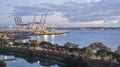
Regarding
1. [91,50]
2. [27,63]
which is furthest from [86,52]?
[27,63]

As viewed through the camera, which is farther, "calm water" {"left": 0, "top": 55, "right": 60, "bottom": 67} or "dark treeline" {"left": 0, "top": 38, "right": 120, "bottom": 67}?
"calm water" {"left": 0, "top": 55, "right": 60, "bottom": 67}

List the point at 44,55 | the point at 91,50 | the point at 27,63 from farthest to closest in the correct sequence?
the point at 44,55 → the point at 27,63 → the point at 91,50

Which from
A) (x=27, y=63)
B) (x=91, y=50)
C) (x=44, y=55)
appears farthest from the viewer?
(x=44, y=55)

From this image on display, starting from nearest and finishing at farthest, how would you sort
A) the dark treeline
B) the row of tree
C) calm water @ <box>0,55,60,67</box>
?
the dark treeline < the row of tree < calm water @ <box>0,55,60,67</box>

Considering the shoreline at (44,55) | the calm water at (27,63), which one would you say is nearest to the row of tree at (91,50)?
the shoreline at (44,55)

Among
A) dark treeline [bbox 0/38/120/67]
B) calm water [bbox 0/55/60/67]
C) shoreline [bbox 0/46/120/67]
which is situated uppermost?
dark treeline [bbox 0/38/120/67]

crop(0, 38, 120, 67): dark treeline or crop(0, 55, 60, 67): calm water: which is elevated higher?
crop(0, 38, 120, 67): dark treeline

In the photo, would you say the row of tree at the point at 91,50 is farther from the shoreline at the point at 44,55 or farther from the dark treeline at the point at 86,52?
the shoreline at the point at 44,55

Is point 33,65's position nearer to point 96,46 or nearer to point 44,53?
point 44,53

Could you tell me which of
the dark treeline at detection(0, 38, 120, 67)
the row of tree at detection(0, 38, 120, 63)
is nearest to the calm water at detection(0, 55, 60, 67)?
the dark treeline at detection(0, 38, 120, 67)

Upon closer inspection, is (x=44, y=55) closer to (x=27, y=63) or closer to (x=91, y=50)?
(x=27, y=63)

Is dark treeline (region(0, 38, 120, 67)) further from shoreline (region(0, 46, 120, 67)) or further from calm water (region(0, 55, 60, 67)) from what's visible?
calm water (region(0, 55, 60, 67))
